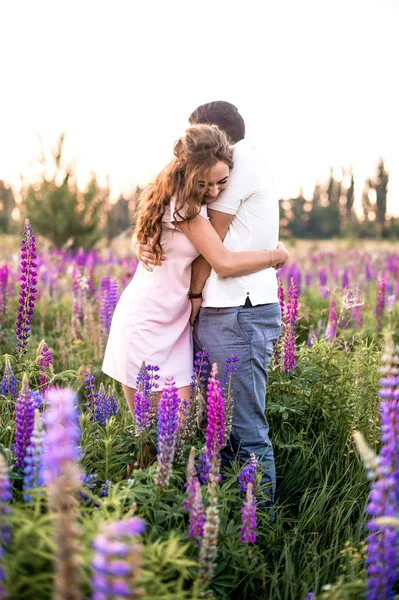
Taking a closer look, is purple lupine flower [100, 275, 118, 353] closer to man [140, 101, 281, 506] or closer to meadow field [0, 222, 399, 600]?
meadow field [0, 222, 399, 600]

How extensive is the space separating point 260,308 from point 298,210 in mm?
52787

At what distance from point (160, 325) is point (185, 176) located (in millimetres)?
960

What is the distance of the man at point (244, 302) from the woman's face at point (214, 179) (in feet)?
0.23

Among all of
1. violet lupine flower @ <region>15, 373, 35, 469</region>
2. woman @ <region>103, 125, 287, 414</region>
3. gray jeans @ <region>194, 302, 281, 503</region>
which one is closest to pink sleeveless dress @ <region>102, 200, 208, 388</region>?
woman @ <region>103, 125, 287, 414</region>

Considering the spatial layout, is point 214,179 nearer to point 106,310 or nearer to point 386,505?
point 386,505

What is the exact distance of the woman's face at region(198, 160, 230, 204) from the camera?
308 centimetres

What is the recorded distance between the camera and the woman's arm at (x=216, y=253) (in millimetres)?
3184

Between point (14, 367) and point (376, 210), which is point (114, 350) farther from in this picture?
point (376, 210)

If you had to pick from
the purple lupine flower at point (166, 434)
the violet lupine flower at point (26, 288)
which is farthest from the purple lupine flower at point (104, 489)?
the violet lupine flower at point (26, 288)

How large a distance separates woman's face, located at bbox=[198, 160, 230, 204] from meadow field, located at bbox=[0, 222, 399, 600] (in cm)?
94

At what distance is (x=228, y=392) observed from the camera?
3049 millimetres

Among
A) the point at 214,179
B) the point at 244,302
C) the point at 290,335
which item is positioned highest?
the point at 214,179

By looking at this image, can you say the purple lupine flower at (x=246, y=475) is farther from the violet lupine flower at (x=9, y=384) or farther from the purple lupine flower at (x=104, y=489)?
the violet lupine flower at (x=9, y=384)

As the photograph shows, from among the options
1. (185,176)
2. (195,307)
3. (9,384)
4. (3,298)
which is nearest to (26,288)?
(9,384)
